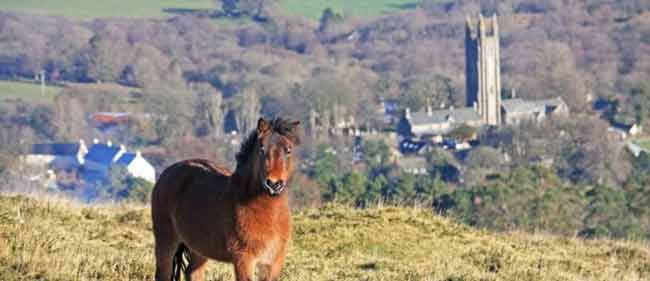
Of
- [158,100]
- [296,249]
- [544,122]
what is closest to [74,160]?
[158,100]

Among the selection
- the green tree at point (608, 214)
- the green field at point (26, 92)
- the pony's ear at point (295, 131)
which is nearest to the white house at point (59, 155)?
the green field at point (26, 92)

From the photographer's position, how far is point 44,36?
419 feet

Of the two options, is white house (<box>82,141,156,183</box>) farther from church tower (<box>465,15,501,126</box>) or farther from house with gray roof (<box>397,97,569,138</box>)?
church tower (<box>465,15,501,126</box>)

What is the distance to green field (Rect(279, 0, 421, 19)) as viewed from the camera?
144 meters

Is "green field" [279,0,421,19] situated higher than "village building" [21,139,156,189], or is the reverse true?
"green field" [279,0,421,19]

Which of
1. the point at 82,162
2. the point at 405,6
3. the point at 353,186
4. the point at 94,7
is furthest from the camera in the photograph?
the point at 405,6

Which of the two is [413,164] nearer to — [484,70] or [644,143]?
[644,143]

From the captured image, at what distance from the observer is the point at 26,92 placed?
315 ft

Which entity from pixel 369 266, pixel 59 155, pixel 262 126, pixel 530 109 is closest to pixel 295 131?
pixel 262 126

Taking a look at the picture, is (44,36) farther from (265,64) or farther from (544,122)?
(544,122)

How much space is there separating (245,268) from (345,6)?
139 metres

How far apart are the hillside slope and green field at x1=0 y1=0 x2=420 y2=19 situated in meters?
121

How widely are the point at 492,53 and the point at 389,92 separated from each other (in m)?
14.4

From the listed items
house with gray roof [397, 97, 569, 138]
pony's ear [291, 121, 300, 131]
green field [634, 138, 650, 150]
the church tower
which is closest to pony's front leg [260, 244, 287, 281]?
pony's ear [291, 121, 300, 131]
